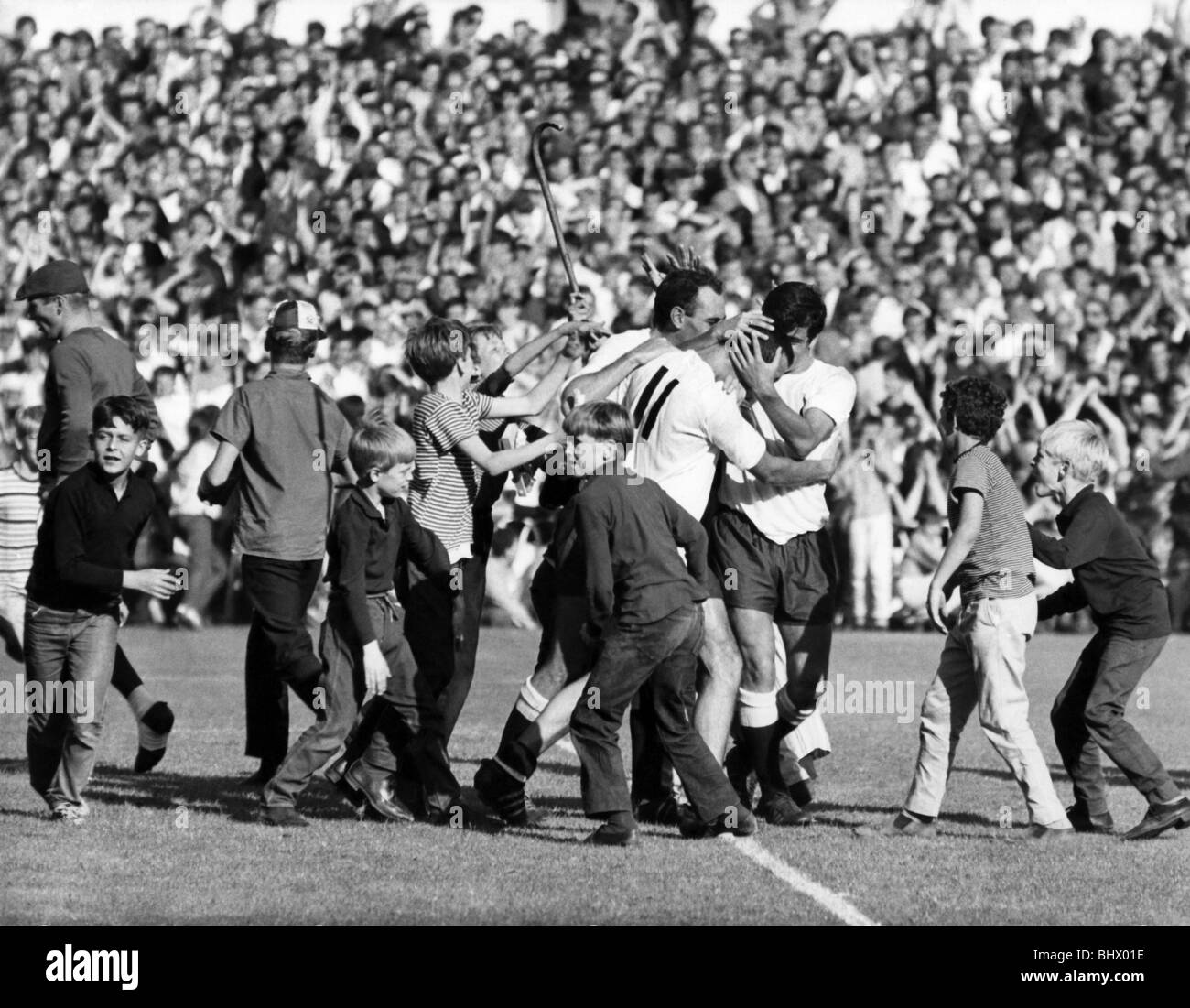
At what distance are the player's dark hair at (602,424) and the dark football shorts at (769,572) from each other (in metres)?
0.92

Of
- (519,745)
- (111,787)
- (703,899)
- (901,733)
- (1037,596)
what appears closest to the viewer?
(703,899)

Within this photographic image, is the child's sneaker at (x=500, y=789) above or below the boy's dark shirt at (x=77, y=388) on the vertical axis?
below

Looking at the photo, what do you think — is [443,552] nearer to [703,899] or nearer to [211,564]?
[703,899]

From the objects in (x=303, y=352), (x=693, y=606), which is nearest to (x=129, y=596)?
(x=303, y=352)

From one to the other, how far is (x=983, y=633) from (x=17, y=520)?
22.0 ft

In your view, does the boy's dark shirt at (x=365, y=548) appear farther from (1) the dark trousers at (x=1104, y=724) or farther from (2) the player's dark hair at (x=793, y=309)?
(1) the dark trousers at (x=1104, y=724)

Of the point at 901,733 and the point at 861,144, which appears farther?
the point at 861,144

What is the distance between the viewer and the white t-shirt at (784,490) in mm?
8938

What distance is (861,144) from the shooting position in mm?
17734

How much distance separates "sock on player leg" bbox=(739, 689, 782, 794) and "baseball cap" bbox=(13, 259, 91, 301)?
324 cm

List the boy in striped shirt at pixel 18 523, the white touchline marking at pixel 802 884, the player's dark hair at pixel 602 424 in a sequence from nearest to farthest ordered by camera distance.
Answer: the white touchline marking at pixel 802 884, the player's dark hair at pixel 602 424, the boy in striped shirt at pixel 18 523

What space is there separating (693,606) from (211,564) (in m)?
9.47

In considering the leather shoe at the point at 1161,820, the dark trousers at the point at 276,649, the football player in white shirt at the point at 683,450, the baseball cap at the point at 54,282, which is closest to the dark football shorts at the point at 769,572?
the football player in white shirt at the point at 683,450

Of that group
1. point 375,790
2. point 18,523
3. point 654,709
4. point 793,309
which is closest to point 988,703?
point 654,709
